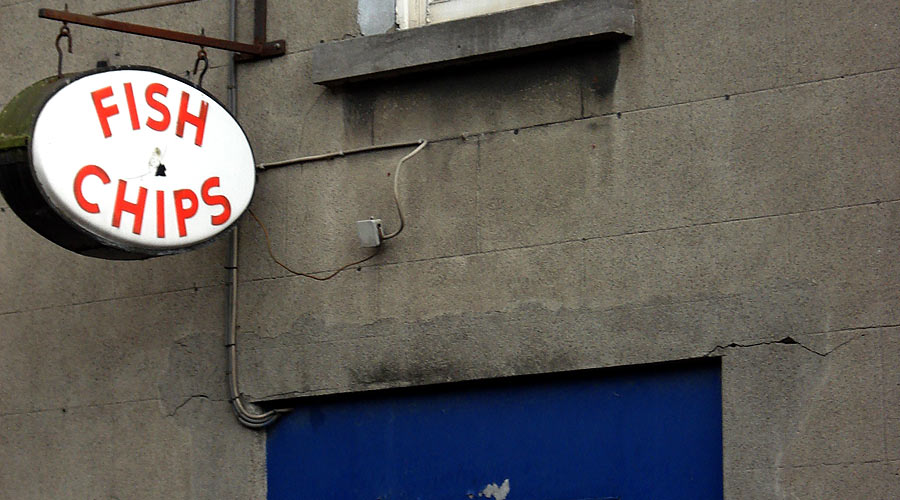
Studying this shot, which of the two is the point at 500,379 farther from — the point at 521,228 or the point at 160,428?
the point at 160,428

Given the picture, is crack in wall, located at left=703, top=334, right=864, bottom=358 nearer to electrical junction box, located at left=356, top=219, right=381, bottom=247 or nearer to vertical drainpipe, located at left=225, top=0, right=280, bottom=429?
electrical junction box, located at left=356, top=219, right=381, bottom=247

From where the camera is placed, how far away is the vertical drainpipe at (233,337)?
7.92 meters

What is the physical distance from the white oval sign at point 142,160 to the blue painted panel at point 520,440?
1203 mm

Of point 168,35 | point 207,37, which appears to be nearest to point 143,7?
point 207,37

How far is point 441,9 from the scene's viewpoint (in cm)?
802

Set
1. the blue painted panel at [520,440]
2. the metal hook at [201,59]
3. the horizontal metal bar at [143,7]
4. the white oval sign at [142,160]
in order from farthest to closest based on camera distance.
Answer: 1. the horizontal metal bar at [143,7]
2. the metal hook at [201,59]
3. the white oval sign at [142,160]
4. the blue painted panel at [520,440]

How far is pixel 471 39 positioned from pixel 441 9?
1.64 ft

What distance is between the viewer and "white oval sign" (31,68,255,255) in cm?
715

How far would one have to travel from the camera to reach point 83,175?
720cm

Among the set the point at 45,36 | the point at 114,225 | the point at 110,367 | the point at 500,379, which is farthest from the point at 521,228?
the point at 45,36

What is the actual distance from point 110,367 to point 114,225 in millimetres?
1379

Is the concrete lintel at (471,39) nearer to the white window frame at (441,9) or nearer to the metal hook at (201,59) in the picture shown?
the white window frame at (441,9)

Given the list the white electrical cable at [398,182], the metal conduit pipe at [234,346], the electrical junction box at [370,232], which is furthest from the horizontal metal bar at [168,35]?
the electrical junction box at [370,232]

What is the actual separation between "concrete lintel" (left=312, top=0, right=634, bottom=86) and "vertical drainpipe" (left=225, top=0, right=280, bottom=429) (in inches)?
22.7
